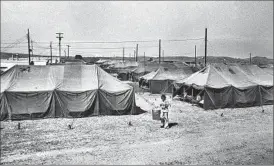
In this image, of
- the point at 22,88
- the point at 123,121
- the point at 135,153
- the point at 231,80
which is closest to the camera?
the point at 135,153

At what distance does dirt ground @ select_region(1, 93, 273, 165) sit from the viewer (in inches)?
333

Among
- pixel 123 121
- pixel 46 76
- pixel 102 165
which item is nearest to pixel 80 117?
pixel 123 121

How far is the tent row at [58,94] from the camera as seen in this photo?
14805mm

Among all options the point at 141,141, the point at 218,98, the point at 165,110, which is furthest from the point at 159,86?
the point at 141,141

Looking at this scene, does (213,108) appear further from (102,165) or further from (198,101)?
(102,165)

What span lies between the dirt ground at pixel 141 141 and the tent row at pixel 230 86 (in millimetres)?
3451

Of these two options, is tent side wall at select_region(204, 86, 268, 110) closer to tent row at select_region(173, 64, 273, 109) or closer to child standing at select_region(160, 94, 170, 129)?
tent row at select_region(173, 64, 273, 109)

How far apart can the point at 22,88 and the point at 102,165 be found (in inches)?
400

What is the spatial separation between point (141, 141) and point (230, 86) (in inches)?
456

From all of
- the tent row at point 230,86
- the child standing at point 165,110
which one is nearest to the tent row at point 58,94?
the child standing at point 165,110

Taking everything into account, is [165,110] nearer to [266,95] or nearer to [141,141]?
[141,141]


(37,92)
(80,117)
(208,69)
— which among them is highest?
(208,69)

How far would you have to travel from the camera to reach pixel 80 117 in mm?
15320

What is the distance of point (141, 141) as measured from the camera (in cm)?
1041
